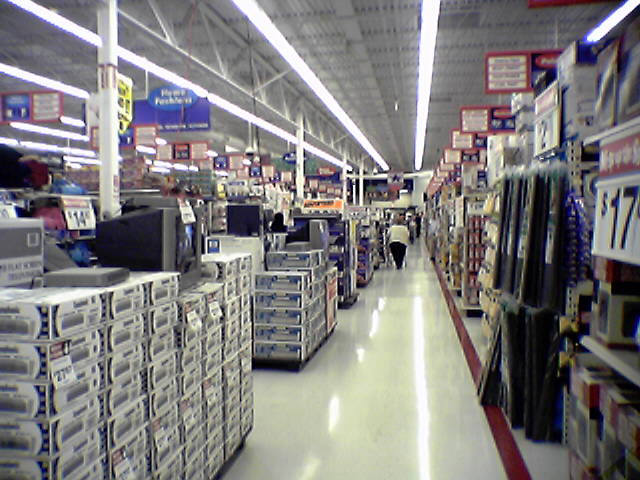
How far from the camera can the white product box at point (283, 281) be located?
5441 millimetres

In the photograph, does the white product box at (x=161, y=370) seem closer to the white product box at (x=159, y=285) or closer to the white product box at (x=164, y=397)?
the white product box at (x=164, y=397)

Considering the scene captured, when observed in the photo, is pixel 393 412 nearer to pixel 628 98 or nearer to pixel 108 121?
pixel 628 98

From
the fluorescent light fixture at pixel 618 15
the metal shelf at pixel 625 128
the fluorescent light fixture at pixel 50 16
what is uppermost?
the fluorescent light fixture at pixel 618 15

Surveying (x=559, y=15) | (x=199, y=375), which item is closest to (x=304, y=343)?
(x=199, y=375)

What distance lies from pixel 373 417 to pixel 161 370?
89.6 inches

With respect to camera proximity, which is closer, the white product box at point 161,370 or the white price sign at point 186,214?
the white product box at point 161,370

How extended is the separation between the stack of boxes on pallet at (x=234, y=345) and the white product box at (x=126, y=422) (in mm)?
858

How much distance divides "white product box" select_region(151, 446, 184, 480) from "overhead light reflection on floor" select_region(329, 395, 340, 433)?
1.59 metres

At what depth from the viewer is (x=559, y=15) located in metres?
8.82

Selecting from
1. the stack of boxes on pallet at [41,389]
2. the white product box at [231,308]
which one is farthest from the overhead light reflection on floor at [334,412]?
the stack of boxes on pallet at [41,389]

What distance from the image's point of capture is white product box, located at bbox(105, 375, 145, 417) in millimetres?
1986

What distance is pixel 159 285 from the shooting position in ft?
7.79

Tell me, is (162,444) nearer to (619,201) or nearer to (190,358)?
(190,358)

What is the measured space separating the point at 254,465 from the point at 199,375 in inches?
36.8
